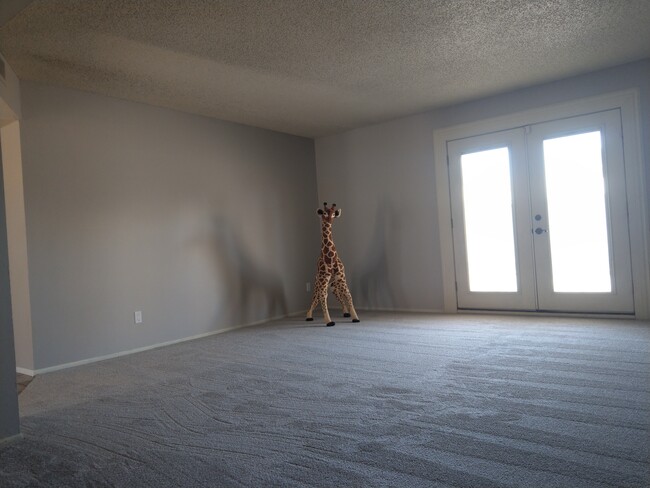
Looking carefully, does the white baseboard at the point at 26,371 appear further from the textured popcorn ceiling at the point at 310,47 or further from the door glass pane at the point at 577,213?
the door glass pane at the point at 577,213

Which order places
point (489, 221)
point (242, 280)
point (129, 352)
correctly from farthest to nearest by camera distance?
point (242, 280) → point (489, 221) → point (129, 352)

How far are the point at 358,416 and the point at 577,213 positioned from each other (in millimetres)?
3530

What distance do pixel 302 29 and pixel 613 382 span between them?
9.70 feet

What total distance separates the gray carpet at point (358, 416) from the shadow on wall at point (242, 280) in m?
1.34

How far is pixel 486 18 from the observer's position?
133 inches

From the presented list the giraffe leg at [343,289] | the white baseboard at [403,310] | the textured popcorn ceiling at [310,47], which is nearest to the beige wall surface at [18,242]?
the textured popcorn ceiling at [310,47]

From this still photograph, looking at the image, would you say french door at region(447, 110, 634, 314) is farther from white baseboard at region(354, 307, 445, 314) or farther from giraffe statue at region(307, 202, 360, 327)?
giraffe statue at region(307, 202, 360, 327)

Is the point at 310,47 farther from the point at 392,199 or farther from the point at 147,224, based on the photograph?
the point at 392,199

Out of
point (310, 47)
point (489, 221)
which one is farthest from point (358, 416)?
point (489, 221)

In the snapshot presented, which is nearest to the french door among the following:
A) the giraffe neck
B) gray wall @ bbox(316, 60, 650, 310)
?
gray wall @ bbox(316, 60, 650, 310)

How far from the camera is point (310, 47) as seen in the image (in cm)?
369

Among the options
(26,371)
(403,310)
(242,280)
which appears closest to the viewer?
(26,371)

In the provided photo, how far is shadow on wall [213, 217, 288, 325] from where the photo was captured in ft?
18.0

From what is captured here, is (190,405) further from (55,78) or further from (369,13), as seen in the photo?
(55,78)
